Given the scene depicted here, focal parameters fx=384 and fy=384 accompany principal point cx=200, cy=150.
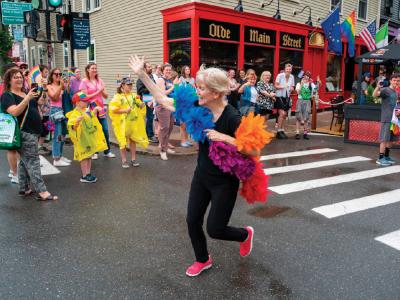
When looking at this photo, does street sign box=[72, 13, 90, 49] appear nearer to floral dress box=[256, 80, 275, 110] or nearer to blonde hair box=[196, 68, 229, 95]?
floral dress box=[256, 80, 275, 110]

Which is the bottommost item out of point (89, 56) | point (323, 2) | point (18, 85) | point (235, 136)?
point (235, 136)

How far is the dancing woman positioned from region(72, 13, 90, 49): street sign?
631cm

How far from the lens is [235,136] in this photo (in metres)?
3.03

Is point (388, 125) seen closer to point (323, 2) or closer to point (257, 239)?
point (257, 239)

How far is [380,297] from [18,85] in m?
4.93

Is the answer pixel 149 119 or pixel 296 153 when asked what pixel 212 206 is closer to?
pixel 296 153

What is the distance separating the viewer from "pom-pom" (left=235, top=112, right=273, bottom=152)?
289 centimetres

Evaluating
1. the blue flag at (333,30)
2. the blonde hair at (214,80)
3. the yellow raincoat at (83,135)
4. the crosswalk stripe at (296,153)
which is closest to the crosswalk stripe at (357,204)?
the blonde hair at (214,80)

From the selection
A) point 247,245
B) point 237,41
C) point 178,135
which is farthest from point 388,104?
point 237,41

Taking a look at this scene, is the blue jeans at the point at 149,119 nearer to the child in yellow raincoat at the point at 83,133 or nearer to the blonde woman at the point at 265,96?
the blonde woman at the point at 265,96

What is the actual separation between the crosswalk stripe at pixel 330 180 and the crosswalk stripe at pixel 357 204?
31.4 inches

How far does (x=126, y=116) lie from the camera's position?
7.24m

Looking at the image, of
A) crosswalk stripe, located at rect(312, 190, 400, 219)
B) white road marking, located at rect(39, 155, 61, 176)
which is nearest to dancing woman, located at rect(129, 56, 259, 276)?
crosswalk stripe, located at rect(312, 190, 400, 219)

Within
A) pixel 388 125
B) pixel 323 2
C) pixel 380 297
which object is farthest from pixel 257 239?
pixel 323 2
